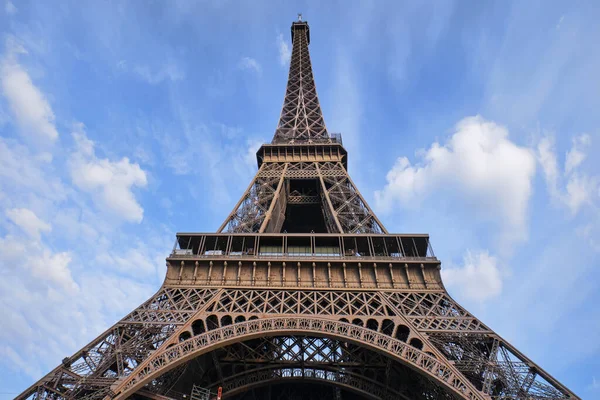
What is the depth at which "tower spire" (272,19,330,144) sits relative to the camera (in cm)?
3300

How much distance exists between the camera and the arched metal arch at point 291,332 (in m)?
13.1

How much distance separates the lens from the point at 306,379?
61.2 ft

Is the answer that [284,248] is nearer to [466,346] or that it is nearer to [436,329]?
[436,329]

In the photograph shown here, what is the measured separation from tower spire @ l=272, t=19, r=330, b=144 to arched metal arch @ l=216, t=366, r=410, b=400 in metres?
18.3

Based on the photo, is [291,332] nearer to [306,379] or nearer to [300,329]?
[300,329]

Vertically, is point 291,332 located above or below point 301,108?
below

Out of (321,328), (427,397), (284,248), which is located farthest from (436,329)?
(284,248)

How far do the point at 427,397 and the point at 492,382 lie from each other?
11.5 feet

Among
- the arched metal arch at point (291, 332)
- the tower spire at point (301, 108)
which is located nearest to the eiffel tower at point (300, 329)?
the arched metal arch at point (291, 332)

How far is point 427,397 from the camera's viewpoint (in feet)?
54.0

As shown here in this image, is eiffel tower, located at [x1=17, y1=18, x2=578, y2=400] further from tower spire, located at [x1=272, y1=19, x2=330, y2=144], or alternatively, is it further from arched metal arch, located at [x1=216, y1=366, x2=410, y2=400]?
tower spire, located at [x1=272, y1=19, x2=330, y2=144]

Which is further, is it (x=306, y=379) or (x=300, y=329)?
(x=306, y=379)

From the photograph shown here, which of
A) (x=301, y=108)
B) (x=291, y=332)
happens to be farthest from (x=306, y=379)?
(x=301, y=108)

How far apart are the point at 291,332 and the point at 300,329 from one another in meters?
0.37
